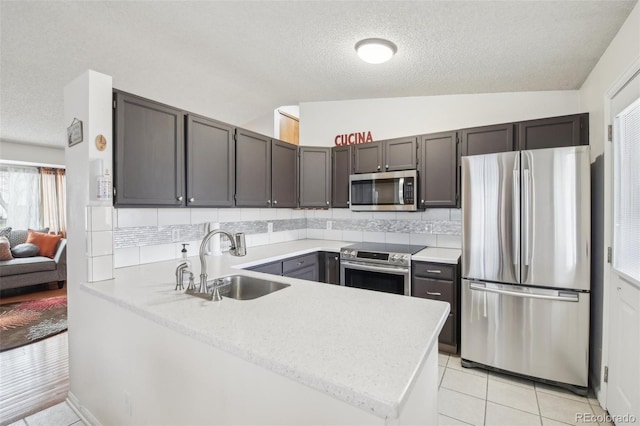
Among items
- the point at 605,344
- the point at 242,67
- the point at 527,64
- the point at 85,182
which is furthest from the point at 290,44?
the point at 605,344

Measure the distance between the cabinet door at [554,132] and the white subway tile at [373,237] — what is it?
5.58 feet

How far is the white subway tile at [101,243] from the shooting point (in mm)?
1745

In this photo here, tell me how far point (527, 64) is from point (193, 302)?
2955 millimetres

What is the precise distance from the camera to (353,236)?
3820 mm

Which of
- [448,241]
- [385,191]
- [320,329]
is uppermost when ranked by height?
[385,191]

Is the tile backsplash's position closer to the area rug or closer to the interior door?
the interior door

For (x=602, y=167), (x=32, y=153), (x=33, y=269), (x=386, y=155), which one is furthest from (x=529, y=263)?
(x=32, y=153)

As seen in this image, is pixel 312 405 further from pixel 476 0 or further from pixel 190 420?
pixel 476 0

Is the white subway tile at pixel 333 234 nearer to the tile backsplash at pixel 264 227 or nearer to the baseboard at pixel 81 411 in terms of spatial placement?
the tile backsplash at pixel 264 227

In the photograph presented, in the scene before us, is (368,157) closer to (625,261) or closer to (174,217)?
(174,217)

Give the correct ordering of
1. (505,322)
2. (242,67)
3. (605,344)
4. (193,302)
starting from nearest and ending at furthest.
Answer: (193,302) < (605,344) < (505,322) < (242,67)

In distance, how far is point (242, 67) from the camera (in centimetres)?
279

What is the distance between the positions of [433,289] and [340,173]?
1.72 metres

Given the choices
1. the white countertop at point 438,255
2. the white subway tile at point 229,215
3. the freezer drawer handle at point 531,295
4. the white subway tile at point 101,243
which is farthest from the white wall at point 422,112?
the white subway tile at point 101,243
